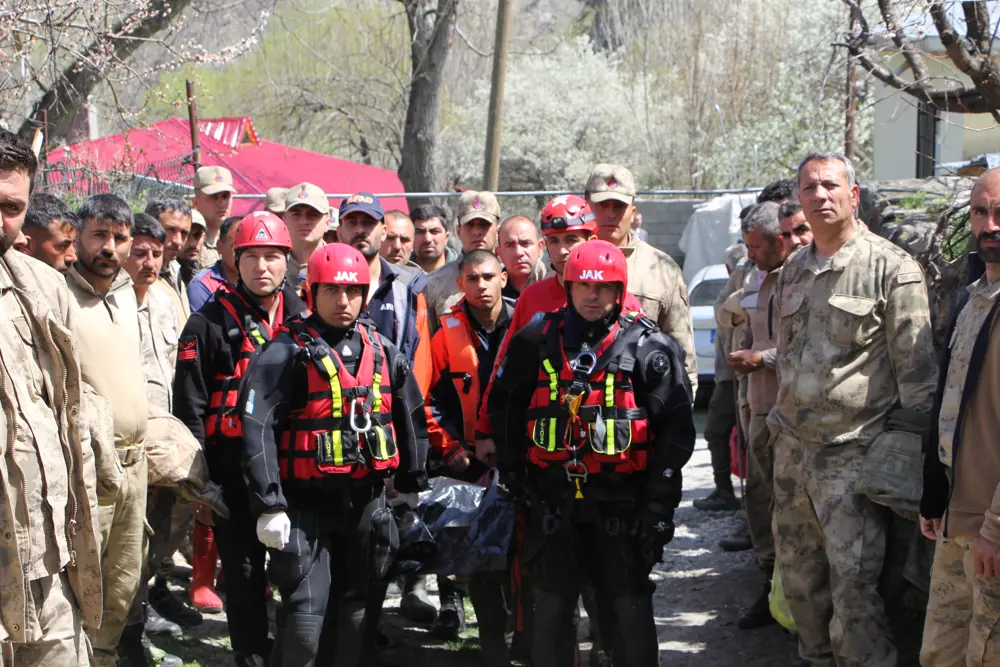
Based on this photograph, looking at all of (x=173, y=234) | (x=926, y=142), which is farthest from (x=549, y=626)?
(x=926, y=142)

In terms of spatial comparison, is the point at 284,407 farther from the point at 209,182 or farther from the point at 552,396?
the point at 209,182

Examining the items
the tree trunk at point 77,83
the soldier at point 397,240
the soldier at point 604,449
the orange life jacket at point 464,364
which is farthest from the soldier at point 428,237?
the tree trunk at point 77,83

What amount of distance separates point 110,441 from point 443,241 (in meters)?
3.92

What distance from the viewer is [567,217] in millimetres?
5711

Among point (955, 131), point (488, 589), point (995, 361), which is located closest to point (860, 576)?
point (995, 361)

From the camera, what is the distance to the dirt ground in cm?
593

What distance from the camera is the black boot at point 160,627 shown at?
6.21m

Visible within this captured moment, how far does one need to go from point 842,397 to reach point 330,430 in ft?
7.27

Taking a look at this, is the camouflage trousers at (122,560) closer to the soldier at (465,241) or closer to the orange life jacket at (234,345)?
the orange life jacket at (234,345)

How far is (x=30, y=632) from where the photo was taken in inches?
134

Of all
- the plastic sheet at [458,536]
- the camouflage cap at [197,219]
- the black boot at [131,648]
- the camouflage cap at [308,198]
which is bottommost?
the black boot at [131,648]

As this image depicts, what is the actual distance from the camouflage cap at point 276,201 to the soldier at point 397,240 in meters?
0.73

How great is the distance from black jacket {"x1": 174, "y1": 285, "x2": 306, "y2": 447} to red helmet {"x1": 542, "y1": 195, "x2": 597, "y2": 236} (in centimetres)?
141

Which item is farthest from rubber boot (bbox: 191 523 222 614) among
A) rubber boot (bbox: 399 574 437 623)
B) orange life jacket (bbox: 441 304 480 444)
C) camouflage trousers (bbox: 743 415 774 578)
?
camouflage trousers (bbox: 743 415 774 578)
